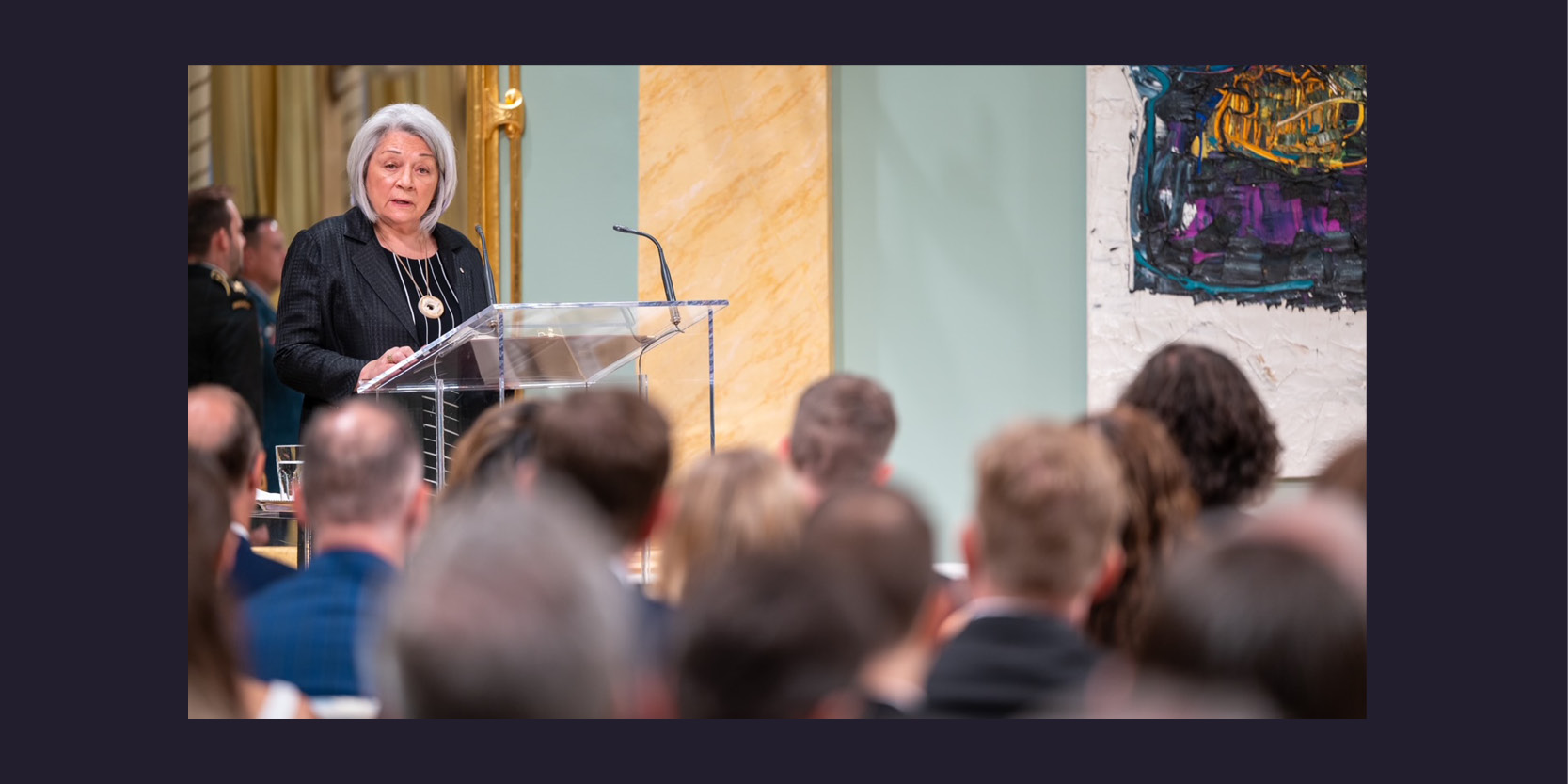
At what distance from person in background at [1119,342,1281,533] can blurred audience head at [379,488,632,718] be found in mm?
1377

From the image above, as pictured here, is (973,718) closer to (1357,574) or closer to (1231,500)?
(1357,574)

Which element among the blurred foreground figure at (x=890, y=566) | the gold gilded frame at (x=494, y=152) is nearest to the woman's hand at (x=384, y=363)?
the blurred foreground figure at (x=890, y=566)

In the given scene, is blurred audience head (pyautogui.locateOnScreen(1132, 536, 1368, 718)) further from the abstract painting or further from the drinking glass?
the abstract painting

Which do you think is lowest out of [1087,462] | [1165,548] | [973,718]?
[973,718]

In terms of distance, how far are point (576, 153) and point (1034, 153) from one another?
1653 millimetres

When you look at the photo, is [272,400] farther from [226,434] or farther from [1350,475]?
[1350,475]

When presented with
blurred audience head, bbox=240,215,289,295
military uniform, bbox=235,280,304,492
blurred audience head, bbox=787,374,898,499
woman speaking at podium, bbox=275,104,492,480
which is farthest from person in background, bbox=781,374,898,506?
blurred audience head, bbox=240,215,289,295

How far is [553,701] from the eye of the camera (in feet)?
4.71

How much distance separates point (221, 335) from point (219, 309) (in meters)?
0.09

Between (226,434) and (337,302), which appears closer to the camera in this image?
(226,434)

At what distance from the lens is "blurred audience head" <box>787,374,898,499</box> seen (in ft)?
8.27

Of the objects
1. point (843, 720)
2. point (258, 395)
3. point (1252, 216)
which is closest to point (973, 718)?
Result: point (843, 720)

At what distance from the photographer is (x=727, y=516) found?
1.97m

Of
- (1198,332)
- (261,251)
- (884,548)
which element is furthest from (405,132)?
(1198,332)
